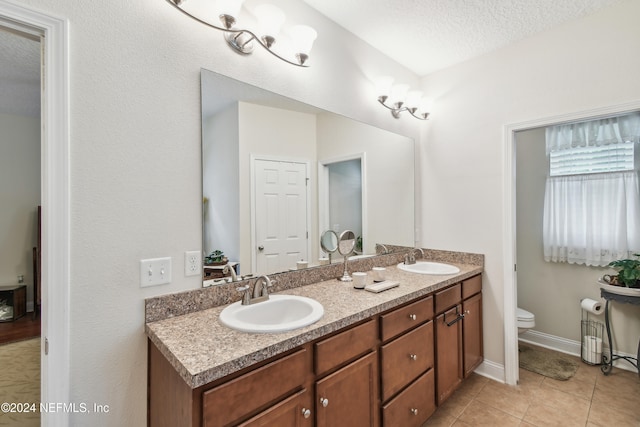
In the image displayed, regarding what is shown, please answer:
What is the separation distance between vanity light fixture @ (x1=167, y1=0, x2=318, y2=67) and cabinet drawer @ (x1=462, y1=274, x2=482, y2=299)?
1.89 meters

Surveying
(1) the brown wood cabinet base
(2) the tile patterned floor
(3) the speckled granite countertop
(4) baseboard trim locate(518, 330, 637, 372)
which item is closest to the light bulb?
(3) the speckled granite countertop

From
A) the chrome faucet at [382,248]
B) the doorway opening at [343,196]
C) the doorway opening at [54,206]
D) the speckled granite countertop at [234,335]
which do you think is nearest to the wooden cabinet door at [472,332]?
the chrome faucet at [382,248]

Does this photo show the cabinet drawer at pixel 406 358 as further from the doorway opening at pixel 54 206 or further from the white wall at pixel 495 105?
the doorway opening at pixel 54 206

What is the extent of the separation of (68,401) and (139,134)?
3.32 ft

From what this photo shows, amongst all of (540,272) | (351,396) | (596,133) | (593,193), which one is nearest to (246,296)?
(351,396)

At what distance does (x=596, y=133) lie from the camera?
8.47 feet

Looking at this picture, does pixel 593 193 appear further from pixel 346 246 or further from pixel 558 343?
pixel 346 246

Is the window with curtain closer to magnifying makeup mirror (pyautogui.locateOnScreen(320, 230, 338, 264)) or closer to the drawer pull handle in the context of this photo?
the drawer pull handle

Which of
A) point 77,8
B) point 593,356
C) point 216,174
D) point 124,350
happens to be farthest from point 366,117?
point 593,356

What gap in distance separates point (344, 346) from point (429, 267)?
1.49 meters

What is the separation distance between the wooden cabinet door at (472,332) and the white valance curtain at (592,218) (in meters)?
1.16

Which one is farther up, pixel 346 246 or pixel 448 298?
pixel 346 246

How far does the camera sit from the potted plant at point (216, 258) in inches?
54.1

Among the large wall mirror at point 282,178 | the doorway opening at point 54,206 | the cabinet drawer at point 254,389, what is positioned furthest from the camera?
the large wall mirror at point 282,178
